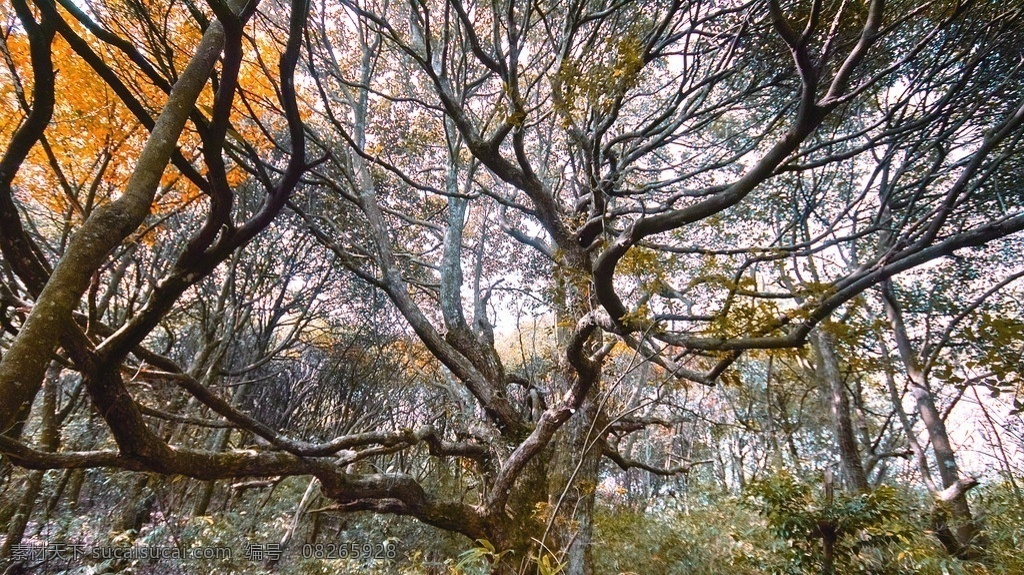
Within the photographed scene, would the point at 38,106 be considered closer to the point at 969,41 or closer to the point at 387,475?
the point at 387,475

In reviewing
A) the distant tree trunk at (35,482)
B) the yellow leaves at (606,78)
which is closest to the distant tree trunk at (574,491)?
the yellow leaves at (606,78)

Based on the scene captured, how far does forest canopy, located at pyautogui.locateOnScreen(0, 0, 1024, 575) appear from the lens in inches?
93.3

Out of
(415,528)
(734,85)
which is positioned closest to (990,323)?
(734,85)

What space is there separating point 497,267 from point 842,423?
255 inches

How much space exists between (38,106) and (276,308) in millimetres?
5755

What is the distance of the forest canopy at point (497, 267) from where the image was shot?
93.3 inches

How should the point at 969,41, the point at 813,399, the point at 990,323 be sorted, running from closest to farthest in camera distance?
the point at 990,323 → the point at 969,41 → the point at 813,399

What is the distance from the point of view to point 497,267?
9.26 meters

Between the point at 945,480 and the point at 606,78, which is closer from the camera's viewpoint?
the point at 606,78

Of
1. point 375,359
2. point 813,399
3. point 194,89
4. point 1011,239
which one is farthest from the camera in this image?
point 813,399

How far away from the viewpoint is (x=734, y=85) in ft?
17.5

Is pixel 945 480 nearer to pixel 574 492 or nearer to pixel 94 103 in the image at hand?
pixel 574 492

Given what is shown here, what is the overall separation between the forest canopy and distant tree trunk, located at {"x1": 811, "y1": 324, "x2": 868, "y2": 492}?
0.08 meters

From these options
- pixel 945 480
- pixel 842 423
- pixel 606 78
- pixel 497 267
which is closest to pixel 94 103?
pixel 606 78
